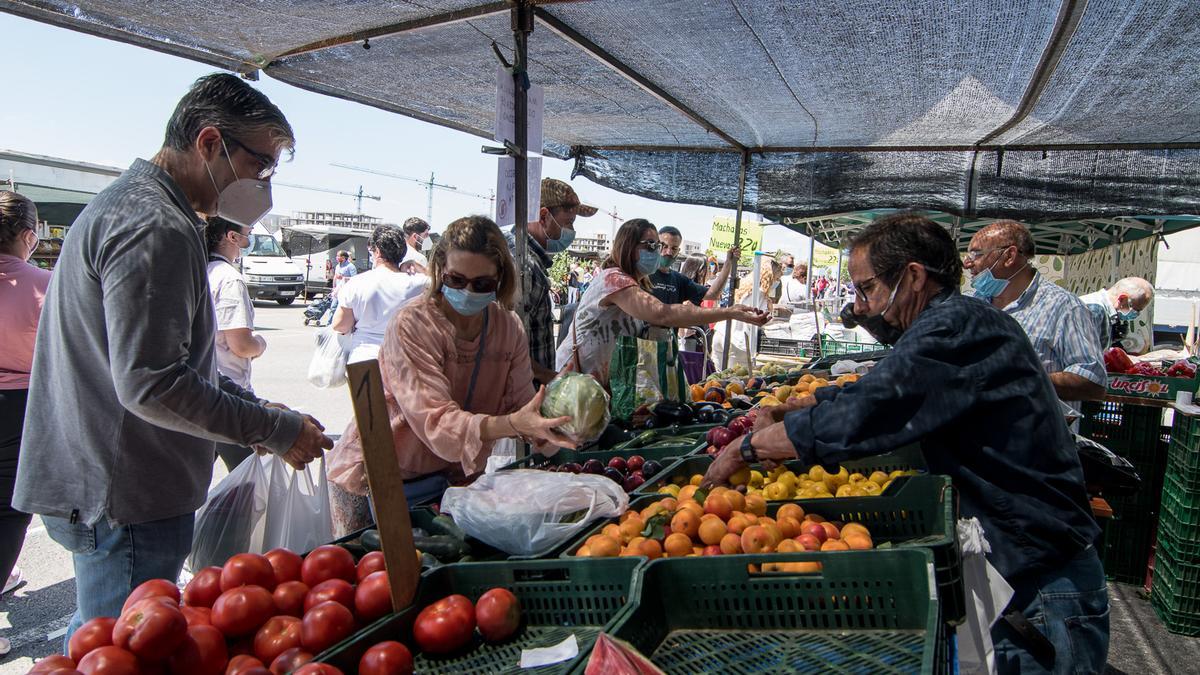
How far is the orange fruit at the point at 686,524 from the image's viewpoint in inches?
84.0

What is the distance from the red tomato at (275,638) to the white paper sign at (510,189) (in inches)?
104

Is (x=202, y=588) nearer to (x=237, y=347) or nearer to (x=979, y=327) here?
(x=979, y=327)

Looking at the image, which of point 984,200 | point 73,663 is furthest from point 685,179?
point 73,663

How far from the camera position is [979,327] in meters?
2.04

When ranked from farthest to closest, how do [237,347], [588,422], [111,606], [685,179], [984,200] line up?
[685,179]
[984,200]
[237,347]
[588,422]
[111,606]

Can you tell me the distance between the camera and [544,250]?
4684 mm

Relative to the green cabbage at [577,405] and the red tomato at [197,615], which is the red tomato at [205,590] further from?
the green cabbage at [577,405]

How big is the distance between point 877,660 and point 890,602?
0.52 feet

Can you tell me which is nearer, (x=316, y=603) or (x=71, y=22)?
(x=316, y=603)

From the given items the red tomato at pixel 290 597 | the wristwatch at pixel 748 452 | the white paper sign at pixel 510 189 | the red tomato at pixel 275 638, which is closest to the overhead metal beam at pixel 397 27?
the white paper sign at pixel 510 189

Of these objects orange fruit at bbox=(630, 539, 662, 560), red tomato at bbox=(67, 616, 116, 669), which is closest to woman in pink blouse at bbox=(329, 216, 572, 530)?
orange fruit at bbox=(630, 539, 662, 560)

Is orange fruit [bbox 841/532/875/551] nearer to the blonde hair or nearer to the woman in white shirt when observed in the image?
the blonde hair

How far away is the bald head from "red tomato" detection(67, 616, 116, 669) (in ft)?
31.7

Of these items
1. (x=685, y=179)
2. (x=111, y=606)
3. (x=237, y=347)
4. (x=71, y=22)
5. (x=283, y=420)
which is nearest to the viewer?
(x=111, y=606)
